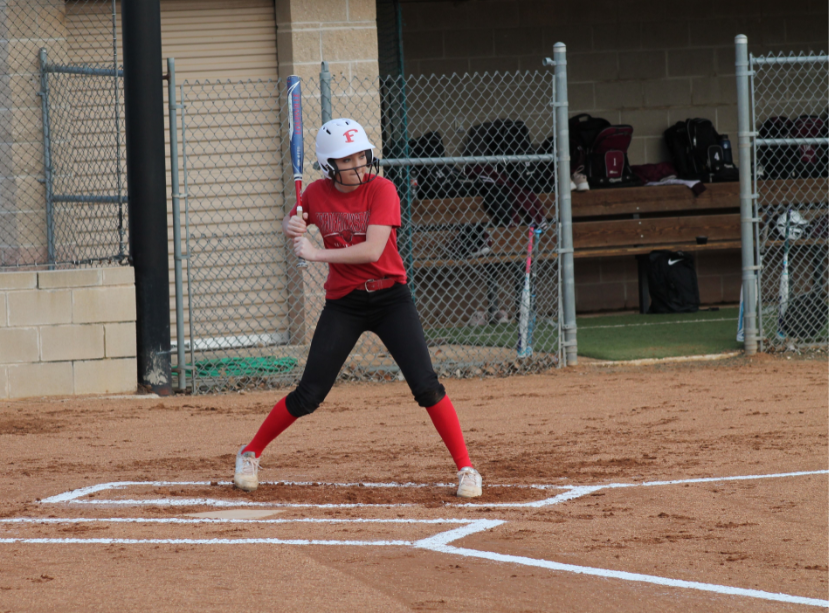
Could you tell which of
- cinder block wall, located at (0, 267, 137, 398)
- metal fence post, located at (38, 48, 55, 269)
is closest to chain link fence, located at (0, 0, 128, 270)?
metal fence post, located at (38, 48, 55, 269)

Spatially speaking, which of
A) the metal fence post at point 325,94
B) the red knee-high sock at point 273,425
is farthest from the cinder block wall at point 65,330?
the red knee-high sock at point 273,425

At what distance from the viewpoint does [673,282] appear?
1402cm

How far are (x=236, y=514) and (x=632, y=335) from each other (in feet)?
26.2

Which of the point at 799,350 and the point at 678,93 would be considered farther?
the point at 678,93

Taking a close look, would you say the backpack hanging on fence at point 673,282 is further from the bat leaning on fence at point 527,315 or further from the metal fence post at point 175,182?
the metal fence post at point 175,182

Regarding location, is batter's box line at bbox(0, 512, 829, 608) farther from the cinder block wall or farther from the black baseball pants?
the cinder block wall

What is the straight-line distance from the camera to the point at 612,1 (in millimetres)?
14445

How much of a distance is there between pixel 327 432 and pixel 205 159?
13.9 ft

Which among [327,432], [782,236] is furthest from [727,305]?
[327,432]

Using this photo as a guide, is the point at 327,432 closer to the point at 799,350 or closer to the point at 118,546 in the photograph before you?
the point at 118,546

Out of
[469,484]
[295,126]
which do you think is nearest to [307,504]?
[469,484]

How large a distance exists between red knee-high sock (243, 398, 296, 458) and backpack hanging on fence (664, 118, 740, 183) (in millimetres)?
10210

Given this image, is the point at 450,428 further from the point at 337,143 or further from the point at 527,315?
the point at 527,315

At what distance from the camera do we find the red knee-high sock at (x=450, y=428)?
17.1ft
